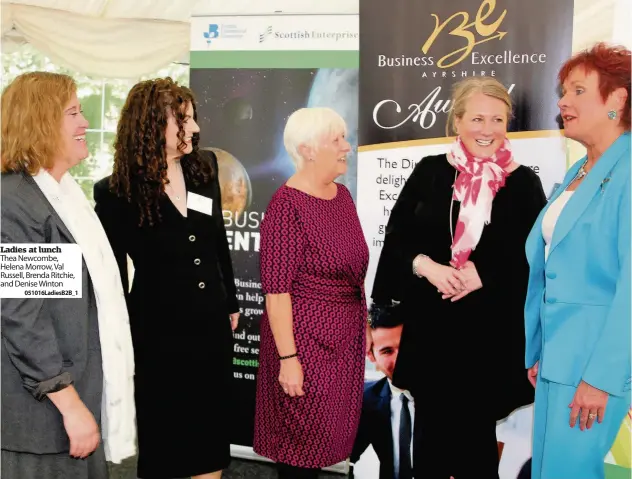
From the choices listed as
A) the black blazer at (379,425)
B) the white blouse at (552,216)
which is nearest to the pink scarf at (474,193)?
the white blouse at (552,216)

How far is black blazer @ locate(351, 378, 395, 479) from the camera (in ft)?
9.16

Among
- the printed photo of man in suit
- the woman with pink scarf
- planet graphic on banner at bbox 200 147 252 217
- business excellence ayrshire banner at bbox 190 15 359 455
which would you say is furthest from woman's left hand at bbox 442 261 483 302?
planet graphic on banner at bbox 200 147 252 217

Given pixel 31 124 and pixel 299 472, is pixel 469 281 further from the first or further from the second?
pixel 31 124

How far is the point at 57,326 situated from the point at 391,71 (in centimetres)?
165

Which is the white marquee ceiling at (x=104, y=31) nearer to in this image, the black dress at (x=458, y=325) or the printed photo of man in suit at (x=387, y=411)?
the black dress at (x=458, y=325)

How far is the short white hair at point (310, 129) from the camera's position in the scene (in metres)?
2.40

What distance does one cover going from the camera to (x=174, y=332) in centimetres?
246

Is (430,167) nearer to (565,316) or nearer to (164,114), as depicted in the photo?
(565,316)

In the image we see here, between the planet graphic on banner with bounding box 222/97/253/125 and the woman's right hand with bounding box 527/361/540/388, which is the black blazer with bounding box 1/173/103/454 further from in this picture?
the woman's right hand with bounding box 527/361/540/388

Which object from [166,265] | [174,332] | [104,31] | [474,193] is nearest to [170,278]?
[166,265]

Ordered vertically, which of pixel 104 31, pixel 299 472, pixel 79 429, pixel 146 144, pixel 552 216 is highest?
pixel 104 31

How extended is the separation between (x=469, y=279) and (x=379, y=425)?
A: 782 millimetres

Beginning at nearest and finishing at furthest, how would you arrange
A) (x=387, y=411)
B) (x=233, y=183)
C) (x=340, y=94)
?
1. (x=387, y=411)
2. (x=340, y=94)
3. (x=233, y=183)

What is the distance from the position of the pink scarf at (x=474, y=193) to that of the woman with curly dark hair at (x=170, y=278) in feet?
3.13
